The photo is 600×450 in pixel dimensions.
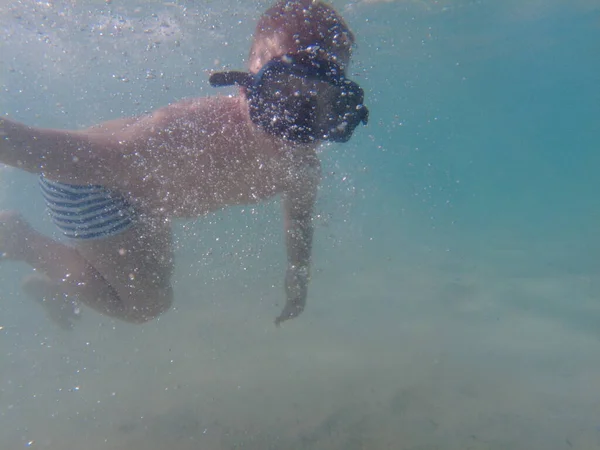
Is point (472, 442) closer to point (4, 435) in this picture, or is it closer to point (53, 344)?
point (4, 435)

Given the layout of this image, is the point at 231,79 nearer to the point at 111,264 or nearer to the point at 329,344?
the point at 111,264

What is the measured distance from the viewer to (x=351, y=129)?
2639mm

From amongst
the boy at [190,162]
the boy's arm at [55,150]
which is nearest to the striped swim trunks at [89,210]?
the boy at [190,162]

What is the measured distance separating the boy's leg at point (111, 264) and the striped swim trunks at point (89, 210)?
9 centimetres

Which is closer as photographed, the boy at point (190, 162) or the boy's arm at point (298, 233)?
the boy at point (190, 162)

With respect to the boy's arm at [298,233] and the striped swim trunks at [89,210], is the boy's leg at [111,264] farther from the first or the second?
the boy's arm at [298,233]

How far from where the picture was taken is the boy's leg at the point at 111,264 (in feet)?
11.4

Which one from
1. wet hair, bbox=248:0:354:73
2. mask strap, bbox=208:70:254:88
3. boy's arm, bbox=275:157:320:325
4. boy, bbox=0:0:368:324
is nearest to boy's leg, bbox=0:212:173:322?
boy, bbox=0:0:368:324

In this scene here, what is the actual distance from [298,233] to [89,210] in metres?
1.73

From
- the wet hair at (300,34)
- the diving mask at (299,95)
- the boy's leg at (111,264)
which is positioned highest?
the wet hair at (300,34)

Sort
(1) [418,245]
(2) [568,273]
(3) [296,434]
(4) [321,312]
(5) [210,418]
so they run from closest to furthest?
(3) [296,434] < (5) [210,418] < (4) [321,312] < (2) [568,273] < (1) [418,245]

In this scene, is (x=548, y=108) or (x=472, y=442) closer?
(x=472, y=442)

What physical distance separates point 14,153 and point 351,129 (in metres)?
1.90

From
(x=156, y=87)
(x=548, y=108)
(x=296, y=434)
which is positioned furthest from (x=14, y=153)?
(x=548, y=108)
